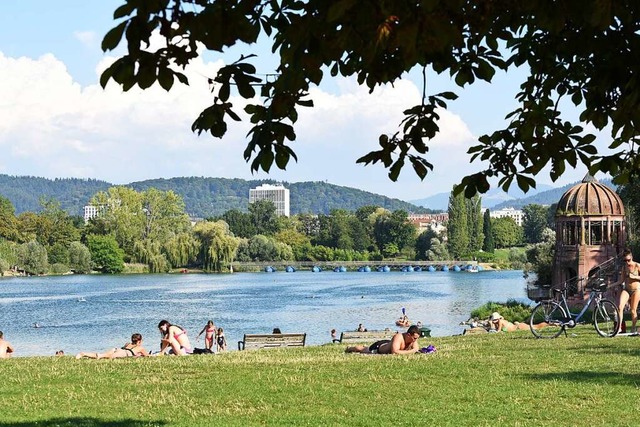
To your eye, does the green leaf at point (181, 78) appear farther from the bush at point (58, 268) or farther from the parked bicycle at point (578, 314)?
the bush at point (58, 268)

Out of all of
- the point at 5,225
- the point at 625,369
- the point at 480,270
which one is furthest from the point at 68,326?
the point at 480,270

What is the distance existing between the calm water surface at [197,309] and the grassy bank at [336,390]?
19999 mm

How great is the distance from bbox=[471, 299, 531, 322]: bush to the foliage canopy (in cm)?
2958

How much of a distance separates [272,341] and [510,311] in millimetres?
19830

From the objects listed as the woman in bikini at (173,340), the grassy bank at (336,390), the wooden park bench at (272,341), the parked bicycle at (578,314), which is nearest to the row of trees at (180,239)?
the wooden park bench at (272,341)

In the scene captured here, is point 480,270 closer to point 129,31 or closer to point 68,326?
point 68,326

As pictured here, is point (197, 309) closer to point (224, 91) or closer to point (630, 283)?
point (630, 283)

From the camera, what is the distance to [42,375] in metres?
11.6

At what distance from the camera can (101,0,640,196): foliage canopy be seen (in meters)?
3.23

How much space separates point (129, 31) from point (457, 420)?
5.93 meters

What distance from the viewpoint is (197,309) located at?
5478cm

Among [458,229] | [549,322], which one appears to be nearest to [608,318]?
[549,322]

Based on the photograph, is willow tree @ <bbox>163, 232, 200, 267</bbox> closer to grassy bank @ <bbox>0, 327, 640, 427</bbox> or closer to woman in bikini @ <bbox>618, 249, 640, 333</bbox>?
woman in bikini @ <bbox>618, 249, 640, 333</bbox>

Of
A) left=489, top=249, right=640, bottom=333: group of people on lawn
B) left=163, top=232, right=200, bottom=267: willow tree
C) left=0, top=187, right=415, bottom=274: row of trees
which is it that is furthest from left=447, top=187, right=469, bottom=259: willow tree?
left=489, top=249, right=640, bottom=333: group of people on lawn
